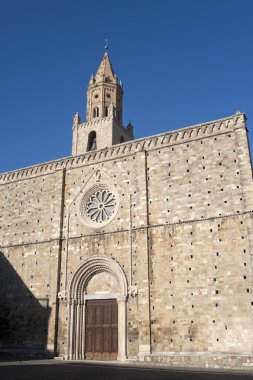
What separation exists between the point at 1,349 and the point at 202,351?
34.0 ft

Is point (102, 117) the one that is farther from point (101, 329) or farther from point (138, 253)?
point (101, 329)

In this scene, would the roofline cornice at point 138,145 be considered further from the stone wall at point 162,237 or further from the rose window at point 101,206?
the rose window at point 101,206

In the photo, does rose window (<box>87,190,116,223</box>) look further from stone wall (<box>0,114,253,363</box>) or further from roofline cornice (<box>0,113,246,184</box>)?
roofline cornice (<box>0,113,246,184</box>)

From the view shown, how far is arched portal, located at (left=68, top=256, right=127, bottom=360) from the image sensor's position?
17656 millimetres

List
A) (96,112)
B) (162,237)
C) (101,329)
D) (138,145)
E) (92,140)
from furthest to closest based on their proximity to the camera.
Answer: (96,112) → (92,140) → (138,145) → (101,329) → (162,237)

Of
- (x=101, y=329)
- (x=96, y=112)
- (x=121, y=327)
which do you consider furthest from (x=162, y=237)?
(x=96, y=112)

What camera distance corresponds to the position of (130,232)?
1800 cm

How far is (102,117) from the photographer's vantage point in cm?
3198

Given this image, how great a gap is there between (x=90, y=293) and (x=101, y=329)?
174cm

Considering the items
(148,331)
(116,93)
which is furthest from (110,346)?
(116,93)

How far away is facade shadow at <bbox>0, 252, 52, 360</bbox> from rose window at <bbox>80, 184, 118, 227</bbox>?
4534 mm

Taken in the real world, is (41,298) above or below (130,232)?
below

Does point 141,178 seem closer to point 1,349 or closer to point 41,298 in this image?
point 41,298

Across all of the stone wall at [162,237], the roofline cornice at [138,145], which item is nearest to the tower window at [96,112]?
the roofline cornice at [138,145]
